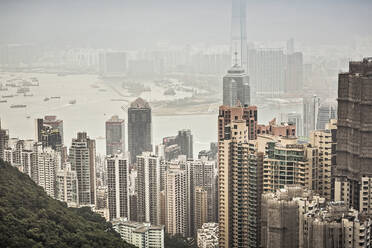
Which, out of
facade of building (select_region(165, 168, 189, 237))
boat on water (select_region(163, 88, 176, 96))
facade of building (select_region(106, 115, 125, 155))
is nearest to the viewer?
facade of building (select_region(165, 168, 189, 237))

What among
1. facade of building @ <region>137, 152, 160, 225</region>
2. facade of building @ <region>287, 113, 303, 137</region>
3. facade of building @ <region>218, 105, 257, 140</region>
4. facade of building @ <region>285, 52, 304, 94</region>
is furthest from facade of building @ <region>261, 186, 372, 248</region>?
facade of building @ <region>285, 52, 304, 94</region>

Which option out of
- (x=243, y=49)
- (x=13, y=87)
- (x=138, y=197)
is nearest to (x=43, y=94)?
(x=13, y=87)

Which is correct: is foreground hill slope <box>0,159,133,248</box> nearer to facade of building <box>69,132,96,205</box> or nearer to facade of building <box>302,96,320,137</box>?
facade of building <box>69,132,96,205</box>

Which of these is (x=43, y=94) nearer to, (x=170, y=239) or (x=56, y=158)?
(x=56, y=158)

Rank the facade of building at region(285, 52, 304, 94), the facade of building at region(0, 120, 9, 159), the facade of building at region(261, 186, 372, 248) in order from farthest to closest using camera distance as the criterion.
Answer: the facade of building at region(285, 52, 304, 94)
the facade of building at region(0, 120, 9, 159)
the facade of building at region(261, 186, 372, 248)

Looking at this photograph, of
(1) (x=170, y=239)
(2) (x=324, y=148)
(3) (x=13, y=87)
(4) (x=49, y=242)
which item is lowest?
(1) (x=170, y=239)

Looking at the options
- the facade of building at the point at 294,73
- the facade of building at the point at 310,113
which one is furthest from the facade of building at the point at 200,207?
the facade of building at the point at 294,73
